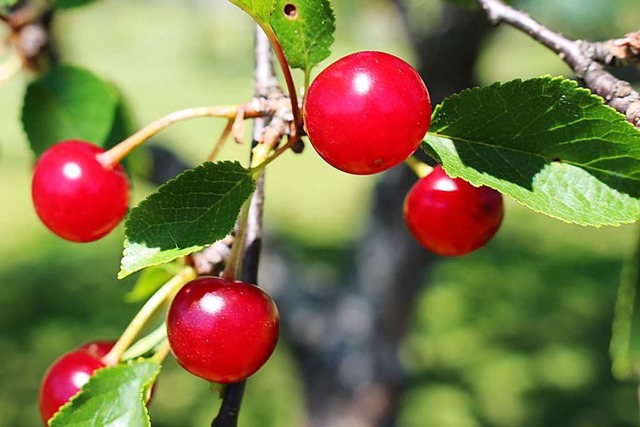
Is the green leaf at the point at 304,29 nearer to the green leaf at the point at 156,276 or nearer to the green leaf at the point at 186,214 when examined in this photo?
the green leaf at the point at 186,214

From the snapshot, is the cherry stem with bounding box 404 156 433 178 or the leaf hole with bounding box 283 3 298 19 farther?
the cherry stem with bounding box 404 156 433 178

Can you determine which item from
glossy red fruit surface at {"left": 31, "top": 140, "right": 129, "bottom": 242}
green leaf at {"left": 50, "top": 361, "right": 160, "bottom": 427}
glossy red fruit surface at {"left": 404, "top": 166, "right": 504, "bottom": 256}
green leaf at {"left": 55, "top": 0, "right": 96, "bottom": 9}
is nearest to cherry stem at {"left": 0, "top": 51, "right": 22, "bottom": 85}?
green leaf at {"left": 55, "top": 0, "right": 96, "bottom": 9}

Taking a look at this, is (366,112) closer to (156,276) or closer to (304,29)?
(304,29)

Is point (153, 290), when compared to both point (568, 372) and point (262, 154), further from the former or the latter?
point (568, 372)

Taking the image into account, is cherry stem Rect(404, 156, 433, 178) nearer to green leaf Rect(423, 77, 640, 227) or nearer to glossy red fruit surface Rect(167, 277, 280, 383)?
green leaf Rect(423, 77, 640, 227)

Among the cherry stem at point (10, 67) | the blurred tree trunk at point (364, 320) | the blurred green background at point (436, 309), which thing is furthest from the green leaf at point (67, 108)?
the blurred tree trunk at point (364, 320)

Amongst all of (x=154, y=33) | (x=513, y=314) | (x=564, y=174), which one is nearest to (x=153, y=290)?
(x=564, y=174)
